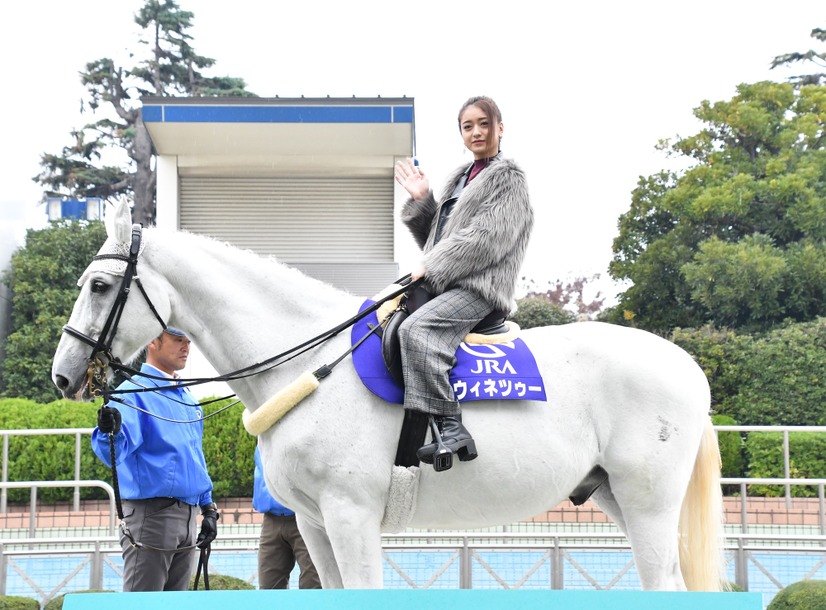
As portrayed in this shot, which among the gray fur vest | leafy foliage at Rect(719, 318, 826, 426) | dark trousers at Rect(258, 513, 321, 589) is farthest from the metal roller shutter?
the gray fur vest

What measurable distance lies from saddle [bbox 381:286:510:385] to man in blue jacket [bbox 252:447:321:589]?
2.30 metres

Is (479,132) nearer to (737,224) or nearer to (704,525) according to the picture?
(704,525)

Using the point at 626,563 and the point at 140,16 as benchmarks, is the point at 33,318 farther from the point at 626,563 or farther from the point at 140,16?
the point at 140,16

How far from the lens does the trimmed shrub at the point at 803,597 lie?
594cm

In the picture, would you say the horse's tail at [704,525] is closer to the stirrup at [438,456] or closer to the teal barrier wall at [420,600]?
the stirrup at [438,456]

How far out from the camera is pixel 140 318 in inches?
140

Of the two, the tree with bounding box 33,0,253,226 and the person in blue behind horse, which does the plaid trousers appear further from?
the tree with bounding box 33,0,253,226

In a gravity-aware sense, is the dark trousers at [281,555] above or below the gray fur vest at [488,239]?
below

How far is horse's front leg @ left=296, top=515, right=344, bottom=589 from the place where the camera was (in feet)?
12.0

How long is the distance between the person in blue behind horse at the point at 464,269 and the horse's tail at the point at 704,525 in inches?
45.0

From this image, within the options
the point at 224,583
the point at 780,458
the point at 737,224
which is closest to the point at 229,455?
the point at 224,583

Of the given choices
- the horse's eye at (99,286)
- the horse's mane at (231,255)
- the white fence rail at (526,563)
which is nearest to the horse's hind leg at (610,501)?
the horse's mane at (231,255)

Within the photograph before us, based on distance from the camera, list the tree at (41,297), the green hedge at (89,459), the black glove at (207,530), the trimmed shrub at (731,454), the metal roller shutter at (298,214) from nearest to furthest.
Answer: the black glove at (207,530)
the green hedge at (89,459)
the trimmed shrub at (731,454)
the metal roller shutter at (298,214)
the tree at (41,297)

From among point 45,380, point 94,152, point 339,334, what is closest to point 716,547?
point 339,334
